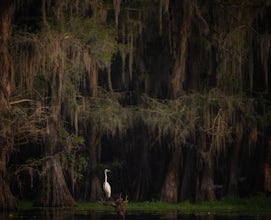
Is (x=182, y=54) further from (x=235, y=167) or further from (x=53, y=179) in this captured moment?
(x=53, y=179)

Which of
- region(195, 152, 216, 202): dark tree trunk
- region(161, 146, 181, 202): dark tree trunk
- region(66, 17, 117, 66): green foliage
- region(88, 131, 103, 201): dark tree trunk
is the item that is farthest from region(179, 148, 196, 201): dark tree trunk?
region(66, 17, 117, 66): green foliage

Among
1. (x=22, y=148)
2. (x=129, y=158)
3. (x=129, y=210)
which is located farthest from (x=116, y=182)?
(x=129, y=210)

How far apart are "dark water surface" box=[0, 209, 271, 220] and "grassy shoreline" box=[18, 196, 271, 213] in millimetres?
1629

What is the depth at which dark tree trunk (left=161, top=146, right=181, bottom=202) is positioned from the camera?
118 feet

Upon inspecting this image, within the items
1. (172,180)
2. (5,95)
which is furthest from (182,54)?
(5,95)

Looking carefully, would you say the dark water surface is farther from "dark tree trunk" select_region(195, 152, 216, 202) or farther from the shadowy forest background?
"dark tree trunk" select_region(195, 152, 216, 202)

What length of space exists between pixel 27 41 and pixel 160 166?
8.64 metres

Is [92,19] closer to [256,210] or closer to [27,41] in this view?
[27,41]

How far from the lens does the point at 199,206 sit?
3481 cm

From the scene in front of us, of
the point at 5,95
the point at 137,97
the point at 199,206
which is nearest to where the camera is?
the point at 5,95

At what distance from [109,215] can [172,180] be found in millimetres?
6589

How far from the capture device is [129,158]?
130 feet

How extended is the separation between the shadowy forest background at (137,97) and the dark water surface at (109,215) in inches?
56.7

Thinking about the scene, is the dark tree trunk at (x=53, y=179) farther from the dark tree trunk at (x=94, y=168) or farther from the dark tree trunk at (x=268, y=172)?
the dark tree trunk at (x=268, y=172)
